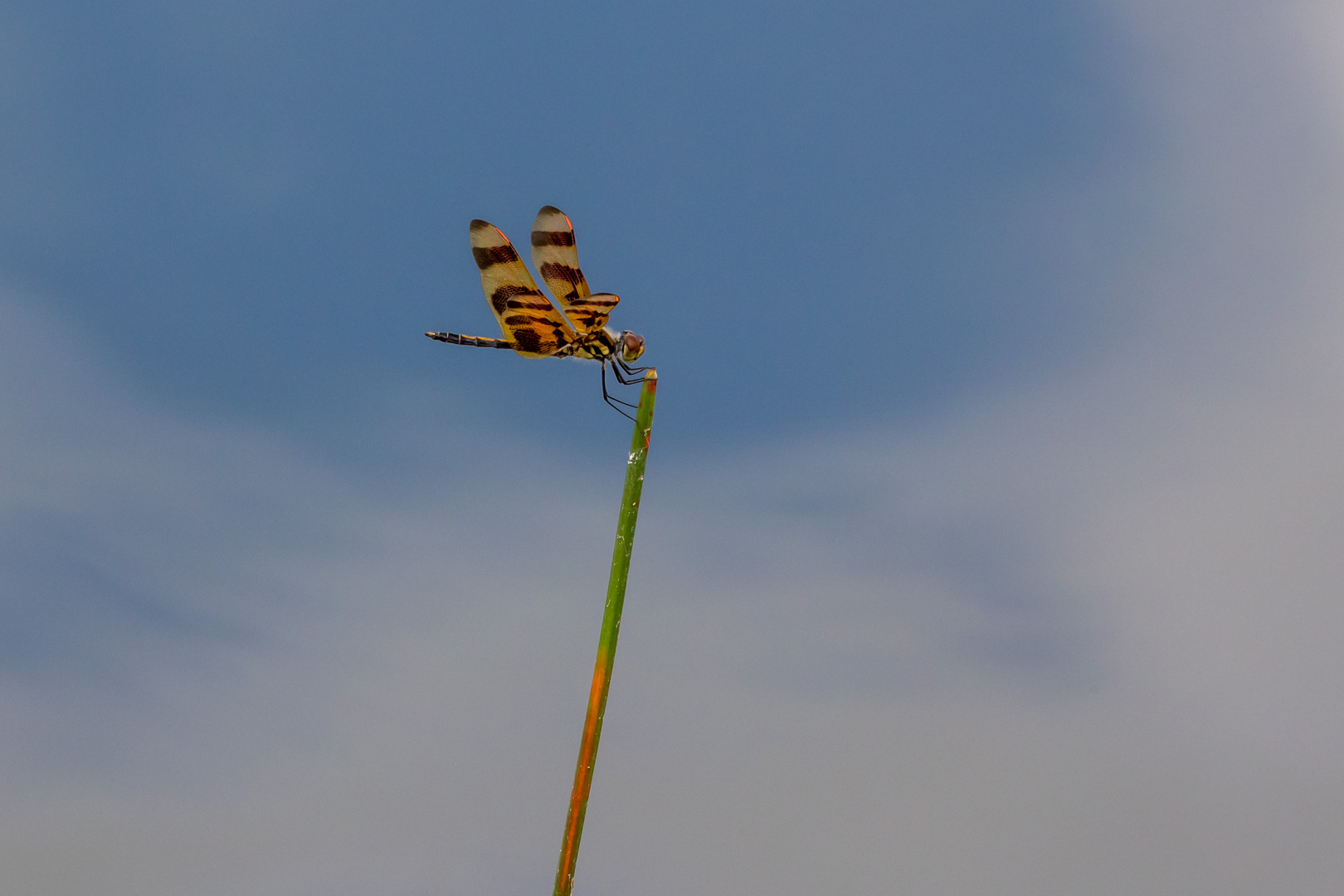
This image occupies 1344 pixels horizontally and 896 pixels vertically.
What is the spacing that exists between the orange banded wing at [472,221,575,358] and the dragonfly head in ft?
1.85

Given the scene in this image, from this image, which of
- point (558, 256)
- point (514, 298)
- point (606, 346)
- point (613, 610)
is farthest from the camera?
point (558, 256)

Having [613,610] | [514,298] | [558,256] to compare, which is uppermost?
[558,256]

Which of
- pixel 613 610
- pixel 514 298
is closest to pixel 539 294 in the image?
pixel 514 298

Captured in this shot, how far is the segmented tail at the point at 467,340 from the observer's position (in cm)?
767

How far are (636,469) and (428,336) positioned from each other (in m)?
2.17

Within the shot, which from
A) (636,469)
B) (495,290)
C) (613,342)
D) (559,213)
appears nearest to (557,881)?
(636,469)

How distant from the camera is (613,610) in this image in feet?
22.0

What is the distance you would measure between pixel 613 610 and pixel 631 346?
184 cm

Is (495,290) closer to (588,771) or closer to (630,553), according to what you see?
(630,553)

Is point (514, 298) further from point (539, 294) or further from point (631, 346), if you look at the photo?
point (631, 346)

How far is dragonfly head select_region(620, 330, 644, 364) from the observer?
706 cm

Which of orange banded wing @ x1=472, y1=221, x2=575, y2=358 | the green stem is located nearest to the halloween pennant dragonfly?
orange banded wing @ x1=472, y1=221, x2=575, y2=358

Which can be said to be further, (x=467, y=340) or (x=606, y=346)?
(x=467, y=340)

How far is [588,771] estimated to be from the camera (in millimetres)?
6625
